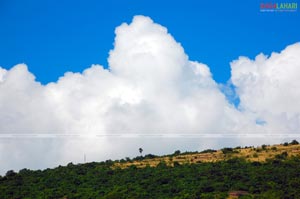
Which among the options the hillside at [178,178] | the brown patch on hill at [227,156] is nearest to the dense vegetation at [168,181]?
the hillside at [178,178]

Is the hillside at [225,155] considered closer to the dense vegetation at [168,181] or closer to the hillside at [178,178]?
the hillside at [178,178]

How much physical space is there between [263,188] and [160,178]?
22.6m

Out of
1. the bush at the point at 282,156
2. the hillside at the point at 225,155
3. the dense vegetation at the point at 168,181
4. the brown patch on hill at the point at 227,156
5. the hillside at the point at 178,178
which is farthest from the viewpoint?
the hillside at the point at 225,155

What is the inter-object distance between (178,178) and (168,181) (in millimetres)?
2781

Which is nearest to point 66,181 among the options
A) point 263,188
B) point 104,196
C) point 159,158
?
point 104,196

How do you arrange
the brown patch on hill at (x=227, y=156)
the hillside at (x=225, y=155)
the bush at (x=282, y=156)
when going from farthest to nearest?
the hillside at (x=225, y=155)
the brown patch on hill at (x=227, y=156)
the bush at (x=282, y=156)

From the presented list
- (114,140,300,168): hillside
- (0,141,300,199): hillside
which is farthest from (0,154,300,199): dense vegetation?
(114,140,300,168): hillside

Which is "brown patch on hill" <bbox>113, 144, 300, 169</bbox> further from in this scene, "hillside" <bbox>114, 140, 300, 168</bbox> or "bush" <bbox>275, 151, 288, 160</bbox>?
"bush" <bbox>275, 151, 288, 160</bbox>

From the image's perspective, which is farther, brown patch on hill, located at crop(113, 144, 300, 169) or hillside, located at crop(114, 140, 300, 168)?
hillside, located at crop(114, 140, 300, 168)

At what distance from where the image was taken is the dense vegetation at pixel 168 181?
95.6 meters

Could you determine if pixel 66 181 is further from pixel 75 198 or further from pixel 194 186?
pixel 194 186

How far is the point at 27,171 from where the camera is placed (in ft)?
468

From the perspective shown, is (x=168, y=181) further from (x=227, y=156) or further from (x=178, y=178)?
(x=227, y=156)

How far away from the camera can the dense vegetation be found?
9562cm
